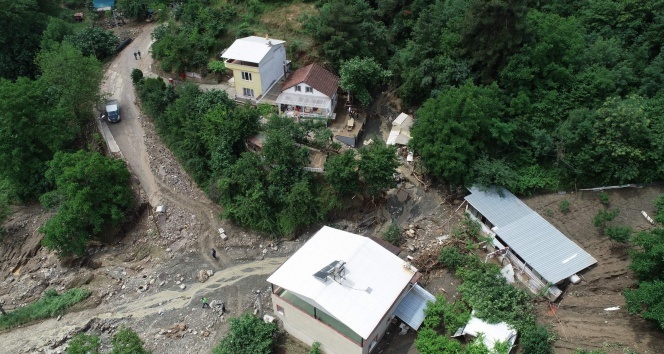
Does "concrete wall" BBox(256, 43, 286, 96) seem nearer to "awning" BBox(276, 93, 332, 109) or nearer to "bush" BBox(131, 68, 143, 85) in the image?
"awning" BBox(276, 93, 332, 109)

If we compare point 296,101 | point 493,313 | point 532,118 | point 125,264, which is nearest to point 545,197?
point 532,118

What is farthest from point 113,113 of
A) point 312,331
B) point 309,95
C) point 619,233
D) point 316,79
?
point 619,233

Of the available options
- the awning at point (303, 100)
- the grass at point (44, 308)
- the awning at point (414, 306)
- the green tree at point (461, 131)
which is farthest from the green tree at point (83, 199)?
the green tree at point (461, 131)

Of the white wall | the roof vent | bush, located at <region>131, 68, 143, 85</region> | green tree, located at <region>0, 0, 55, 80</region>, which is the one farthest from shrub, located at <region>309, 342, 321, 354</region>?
green tree, located at <region>0, 0, 55, 80</region>

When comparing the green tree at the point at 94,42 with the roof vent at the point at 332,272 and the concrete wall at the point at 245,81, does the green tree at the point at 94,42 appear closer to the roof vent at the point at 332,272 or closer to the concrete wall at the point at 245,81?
the concrete wall at the point at 245,81

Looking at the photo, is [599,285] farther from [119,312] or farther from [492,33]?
[119,312]
